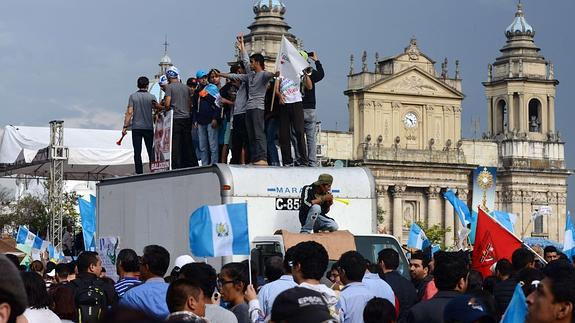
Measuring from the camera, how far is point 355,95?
83.5 metres

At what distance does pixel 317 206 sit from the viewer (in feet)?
46.1

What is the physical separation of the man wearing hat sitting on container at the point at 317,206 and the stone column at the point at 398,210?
66.5m

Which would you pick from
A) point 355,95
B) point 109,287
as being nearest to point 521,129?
point 355,95

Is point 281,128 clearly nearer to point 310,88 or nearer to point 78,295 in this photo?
point 310,88

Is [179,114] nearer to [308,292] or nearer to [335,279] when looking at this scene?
[335,279]

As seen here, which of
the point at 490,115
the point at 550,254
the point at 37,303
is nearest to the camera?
the point at 37,303

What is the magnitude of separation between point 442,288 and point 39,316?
233 cm

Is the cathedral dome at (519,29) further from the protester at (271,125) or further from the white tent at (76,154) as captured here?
the protester at (271,125)

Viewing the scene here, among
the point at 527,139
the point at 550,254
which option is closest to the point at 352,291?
the point at 550,254

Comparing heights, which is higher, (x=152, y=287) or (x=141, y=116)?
(x=141, y=116)

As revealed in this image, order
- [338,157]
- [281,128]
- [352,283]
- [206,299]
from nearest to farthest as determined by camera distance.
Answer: [206,299] → [352,283] → [281,128] → [338,157]

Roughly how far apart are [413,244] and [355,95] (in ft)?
190

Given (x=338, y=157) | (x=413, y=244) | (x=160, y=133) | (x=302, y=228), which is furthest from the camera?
(x=338, y=157)

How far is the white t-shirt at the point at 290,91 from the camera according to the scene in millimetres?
16094
